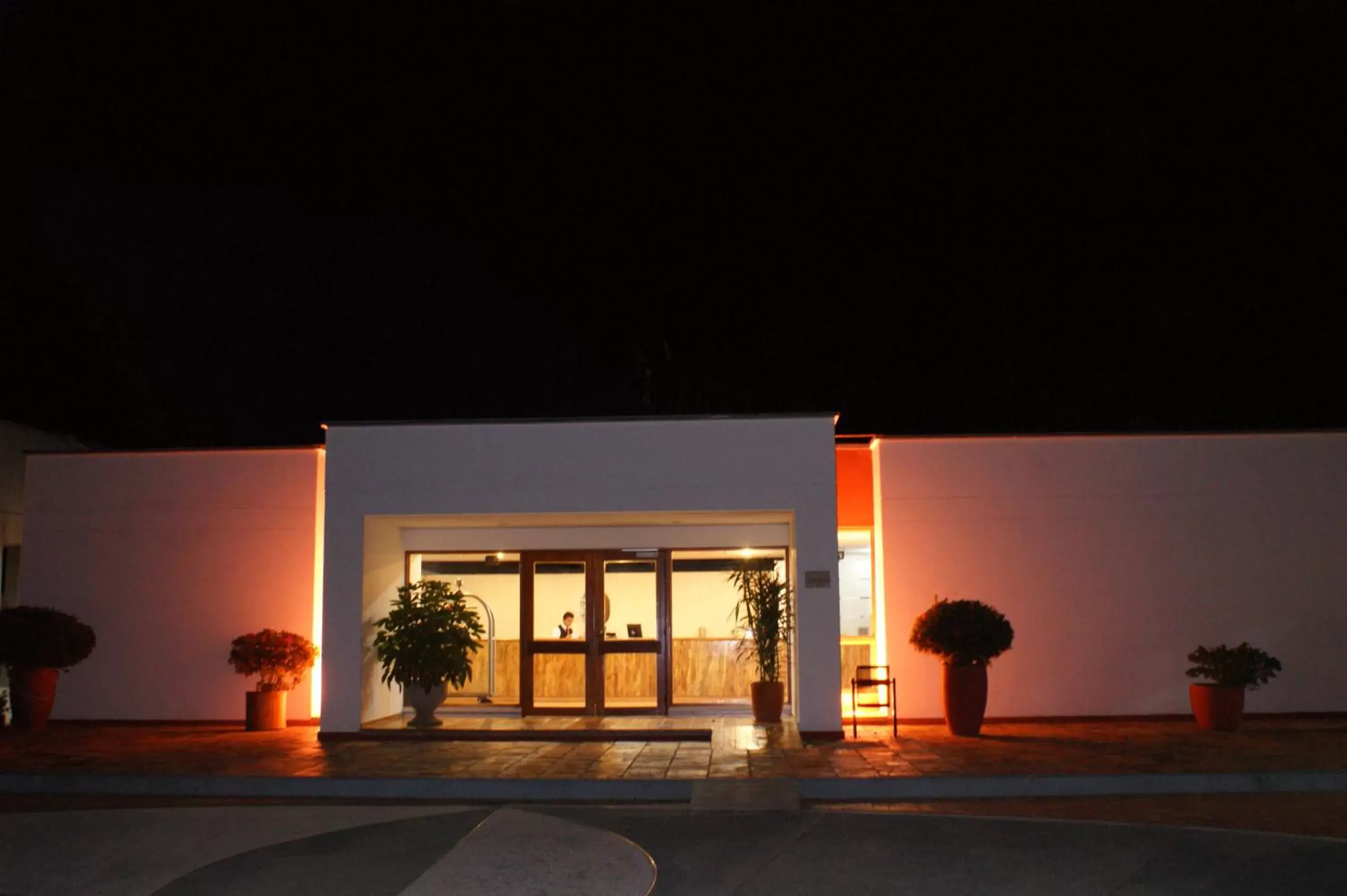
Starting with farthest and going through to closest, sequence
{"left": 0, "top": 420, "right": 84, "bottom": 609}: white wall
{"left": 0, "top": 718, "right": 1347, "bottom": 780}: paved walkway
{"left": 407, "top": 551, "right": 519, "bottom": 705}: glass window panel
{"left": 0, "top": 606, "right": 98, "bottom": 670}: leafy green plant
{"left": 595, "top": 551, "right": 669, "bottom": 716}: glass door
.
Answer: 1. {"left": 0, "top": 420, "right": 84, "bottom": 609}: white wall
2. {"left": 407, "top": 551, "right": 519, "bottom": 705}: glass window panel
3. {"left": 595, "top": 551, "right": 669, "bottom": 716}: glass door
4. {"left": 0, "top": 606, "right": 98, "bottom": 670}: leafy green plant
5. {"left": 0, "top": 718, "right": 1347, "bottom": 780}: paved walkway

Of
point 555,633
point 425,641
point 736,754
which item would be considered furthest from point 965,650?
point 425,641

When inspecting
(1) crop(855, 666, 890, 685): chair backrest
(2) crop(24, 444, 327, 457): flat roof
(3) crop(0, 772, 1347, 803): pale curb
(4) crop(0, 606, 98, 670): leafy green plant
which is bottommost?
(3) crop(0, 772, 1347, 803): pale curb

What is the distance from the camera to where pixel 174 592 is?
45.8ft

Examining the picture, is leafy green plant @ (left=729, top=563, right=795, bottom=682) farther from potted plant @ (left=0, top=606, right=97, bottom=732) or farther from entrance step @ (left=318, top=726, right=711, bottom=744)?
potted plant @ (left=0, top=606, right=97, bottom=732)

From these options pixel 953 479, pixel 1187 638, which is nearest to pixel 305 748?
pixel 953 479

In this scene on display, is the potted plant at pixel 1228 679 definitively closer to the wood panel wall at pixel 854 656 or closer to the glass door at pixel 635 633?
the wood panel wall at pixel 854 656

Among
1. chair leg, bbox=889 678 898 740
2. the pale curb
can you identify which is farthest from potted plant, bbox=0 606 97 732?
chair leg, bbox=889 678 898 740

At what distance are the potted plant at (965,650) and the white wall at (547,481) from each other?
47.8 inches

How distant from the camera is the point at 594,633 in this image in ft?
44.9

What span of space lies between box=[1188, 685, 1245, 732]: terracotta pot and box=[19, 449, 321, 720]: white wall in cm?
1022

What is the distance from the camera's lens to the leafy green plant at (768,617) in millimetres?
12633

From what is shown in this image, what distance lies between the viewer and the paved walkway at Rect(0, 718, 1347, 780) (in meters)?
9.80

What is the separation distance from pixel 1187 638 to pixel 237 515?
11.4 meters

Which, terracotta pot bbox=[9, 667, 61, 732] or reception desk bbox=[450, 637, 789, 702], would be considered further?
reception desk bbox=[450, 637, 789, 702]
